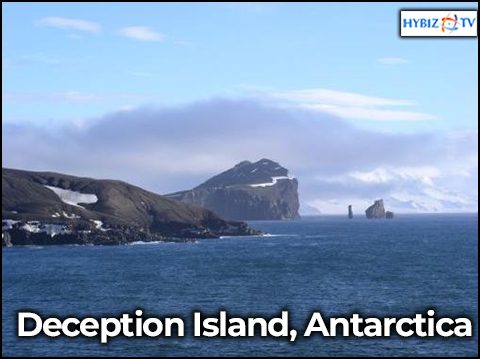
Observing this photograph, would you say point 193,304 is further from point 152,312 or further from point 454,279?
point 454,279

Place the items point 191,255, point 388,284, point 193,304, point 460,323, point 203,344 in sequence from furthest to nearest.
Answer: point 191,255 → point 388,284 → point 193,304 → point 460,323 → point 203,344

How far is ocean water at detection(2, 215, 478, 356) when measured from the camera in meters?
66.2

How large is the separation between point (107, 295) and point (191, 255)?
66.3 meters

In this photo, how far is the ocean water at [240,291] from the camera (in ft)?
217

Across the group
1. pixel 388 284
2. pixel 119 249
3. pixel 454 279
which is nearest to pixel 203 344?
pixel 388 284

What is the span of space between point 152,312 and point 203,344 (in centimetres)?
1826

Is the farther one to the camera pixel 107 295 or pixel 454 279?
pixel 454 279

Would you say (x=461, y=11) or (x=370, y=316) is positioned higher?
(x=461, y=11)

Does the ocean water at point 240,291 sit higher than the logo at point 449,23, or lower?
lower

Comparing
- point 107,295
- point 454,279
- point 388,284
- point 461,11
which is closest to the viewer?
point 461,11

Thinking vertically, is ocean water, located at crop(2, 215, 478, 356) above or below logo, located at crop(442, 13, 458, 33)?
below

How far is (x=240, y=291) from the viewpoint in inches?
3949

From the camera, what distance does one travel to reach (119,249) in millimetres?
183250

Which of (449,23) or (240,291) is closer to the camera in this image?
(449,23)
